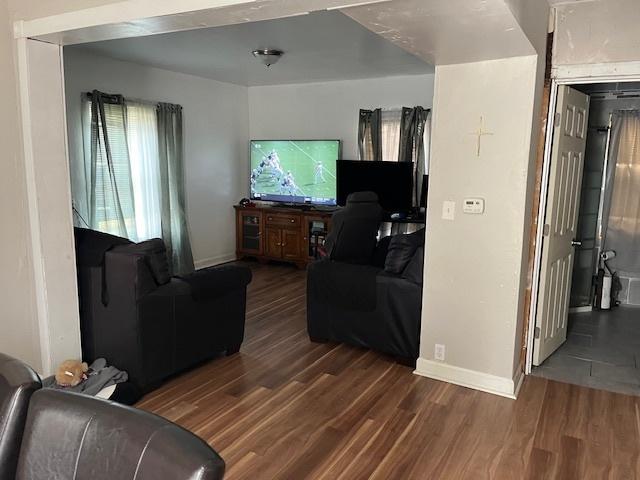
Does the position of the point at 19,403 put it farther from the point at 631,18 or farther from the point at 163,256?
the point at 631,18

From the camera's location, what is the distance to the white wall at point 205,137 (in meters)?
5.55

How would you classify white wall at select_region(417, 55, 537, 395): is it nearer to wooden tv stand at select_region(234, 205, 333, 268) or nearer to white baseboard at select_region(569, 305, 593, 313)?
white baseboard at select_region(569, 305, 593, 313)

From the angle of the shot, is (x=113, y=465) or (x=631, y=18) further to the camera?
(x=631, y=18)

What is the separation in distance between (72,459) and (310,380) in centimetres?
239

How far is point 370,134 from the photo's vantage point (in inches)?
250

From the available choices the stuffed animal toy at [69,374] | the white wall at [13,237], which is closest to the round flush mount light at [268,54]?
the white wall at [13,237]

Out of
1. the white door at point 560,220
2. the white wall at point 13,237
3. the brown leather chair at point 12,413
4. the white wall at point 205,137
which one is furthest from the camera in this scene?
the white wall at point 205,137

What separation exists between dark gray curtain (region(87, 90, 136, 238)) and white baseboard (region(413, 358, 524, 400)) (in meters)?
3.60

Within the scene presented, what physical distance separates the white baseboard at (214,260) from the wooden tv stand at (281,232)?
138 mm

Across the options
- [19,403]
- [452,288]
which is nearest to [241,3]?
[19,403]

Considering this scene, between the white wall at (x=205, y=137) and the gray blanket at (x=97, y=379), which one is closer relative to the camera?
the gray blanket at (x=97, y=379)

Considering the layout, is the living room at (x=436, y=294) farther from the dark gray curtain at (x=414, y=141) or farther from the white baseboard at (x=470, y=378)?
the dark gray curtain at (x=414, y=141)

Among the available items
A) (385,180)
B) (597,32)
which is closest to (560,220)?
(597,32)

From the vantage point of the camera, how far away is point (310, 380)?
3.39 metres
